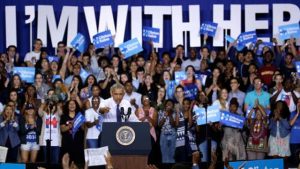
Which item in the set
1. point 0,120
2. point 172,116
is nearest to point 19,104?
point 0,120

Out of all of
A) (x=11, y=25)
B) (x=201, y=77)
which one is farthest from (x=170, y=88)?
(x=11, y=25)

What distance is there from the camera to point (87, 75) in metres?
20.5

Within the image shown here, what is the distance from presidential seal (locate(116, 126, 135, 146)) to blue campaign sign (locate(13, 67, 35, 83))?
295 inches

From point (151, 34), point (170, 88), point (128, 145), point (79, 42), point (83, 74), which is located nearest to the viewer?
point (128, 145)

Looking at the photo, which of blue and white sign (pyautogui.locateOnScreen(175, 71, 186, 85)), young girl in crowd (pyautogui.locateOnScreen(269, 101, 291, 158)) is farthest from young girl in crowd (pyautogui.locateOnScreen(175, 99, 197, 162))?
blue and white sign (pyautogui.locateOnScreen(175, 71, 186, 85))

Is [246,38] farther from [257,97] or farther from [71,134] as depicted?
[71,134]

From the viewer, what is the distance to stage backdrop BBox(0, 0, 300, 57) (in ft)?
77.1

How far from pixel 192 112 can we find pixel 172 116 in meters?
0.43

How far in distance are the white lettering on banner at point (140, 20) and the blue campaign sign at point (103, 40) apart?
4.66 feet

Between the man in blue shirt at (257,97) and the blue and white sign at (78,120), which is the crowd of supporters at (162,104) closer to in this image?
the man in blue shirt at (257,97)

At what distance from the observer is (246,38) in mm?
22047

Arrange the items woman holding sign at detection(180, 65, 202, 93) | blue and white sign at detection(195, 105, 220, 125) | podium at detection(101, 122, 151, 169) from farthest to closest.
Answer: woman holding sign at detection(180, 65, 202, 93) → blue and white sign at detection(195, 105, 220, 125) → podium at detection(101, 122, 151, 169)

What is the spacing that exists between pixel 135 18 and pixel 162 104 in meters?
4.88

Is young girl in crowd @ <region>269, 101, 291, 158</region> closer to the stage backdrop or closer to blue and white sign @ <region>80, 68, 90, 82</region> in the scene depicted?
blue and white sign @ <region>80, 68, 90, 82</region>
